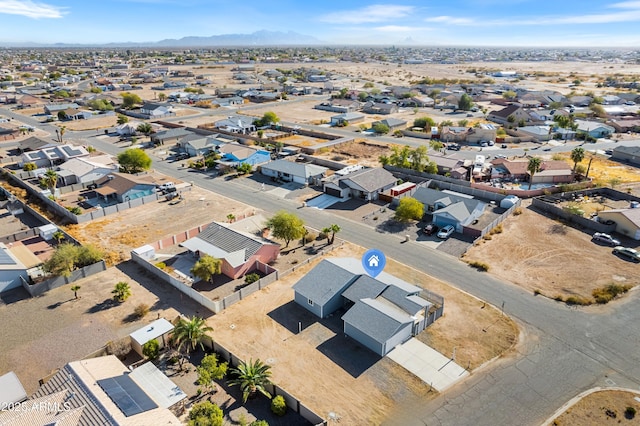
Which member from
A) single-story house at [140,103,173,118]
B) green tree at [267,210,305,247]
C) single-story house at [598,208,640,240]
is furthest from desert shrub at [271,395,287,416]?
single-story house at [140,103,173,118]

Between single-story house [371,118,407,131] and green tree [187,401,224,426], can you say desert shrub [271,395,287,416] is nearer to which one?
green tree [187,401,224,426]

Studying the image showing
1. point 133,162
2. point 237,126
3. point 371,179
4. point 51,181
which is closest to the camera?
point 51,181

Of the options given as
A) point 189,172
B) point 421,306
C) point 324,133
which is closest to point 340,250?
point 421,306

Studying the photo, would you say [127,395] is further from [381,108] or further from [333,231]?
[381,108]

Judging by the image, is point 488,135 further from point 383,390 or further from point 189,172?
point 383,390

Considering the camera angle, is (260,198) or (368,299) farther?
(260,198)

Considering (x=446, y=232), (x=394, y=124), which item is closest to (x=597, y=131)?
(x=394, y=124)

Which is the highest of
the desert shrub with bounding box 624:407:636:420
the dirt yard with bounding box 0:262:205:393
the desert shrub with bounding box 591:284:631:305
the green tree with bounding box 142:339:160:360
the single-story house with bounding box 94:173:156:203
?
the single-story house with bounding box 94:173:156:203
